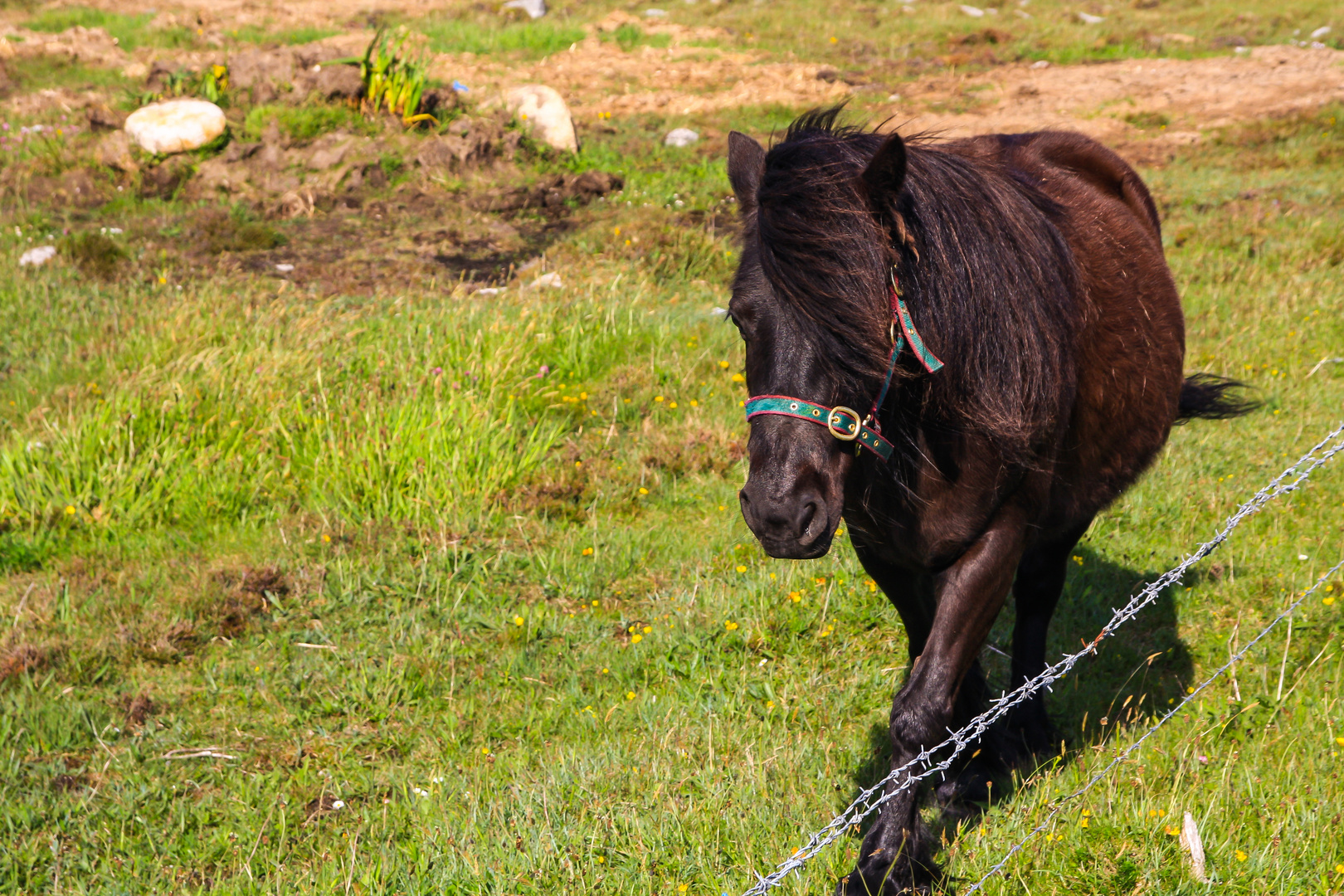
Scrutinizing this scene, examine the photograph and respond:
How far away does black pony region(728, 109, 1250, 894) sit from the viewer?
2393 millimetres

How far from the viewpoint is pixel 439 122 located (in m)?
12.3

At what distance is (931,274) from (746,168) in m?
0.69

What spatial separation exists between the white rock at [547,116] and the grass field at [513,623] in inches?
193

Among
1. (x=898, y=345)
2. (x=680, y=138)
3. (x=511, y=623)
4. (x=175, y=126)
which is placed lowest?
(x=511, y=623)

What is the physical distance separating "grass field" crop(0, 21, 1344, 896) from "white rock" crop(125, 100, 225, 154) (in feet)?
12.2

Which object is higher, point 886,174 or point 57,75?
point 886,174

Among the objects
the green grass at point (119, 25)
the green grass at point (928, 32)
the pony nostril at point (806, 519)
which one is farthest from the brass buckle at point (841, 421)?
Answer: the green grass at point (119, 25)

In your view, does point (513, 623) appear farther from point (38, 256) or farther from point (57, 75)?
point (57, 75)

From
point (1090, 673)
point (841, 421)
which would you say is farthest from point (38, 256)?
point (1090, 673)

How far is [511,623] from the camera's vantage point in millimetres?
4719

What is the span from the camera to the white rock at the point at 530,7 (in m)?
21.5

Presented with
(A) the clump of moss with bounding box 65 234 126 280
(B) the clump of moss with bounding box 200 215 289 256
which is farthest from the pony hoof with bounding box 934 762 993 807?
(B) the clump of moss with bounding box 200 215 289 256

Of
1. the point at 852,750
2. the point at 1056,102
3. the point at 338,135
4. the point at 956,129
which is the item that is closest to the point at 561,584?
the point at 852,750

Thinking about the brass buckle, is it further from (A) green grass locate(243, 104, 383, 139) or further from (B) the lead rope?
(A) green grass locate(243, 104, 383, 139)
